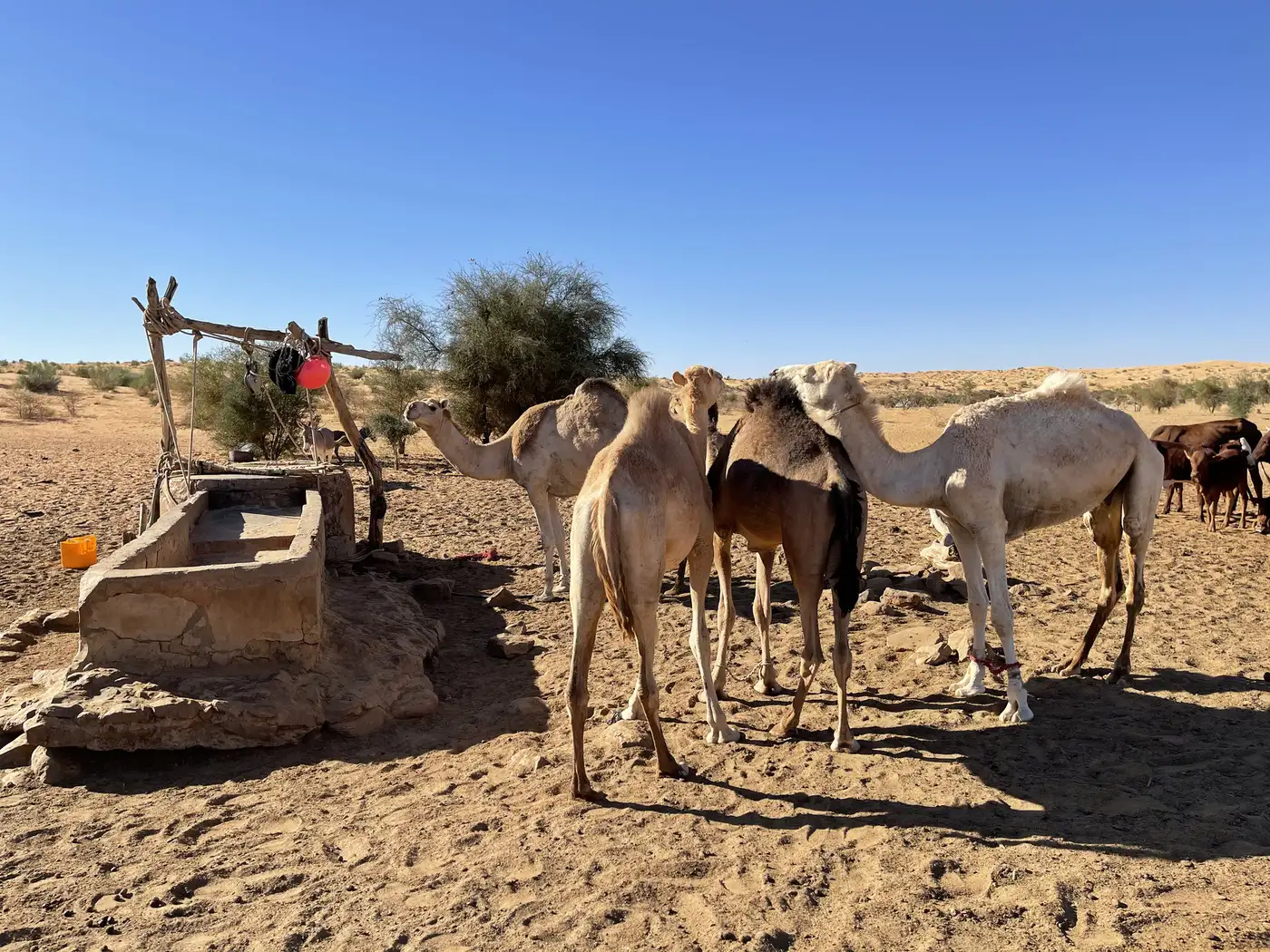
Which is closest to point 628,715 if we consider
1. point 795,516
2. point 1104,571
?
point 795,516

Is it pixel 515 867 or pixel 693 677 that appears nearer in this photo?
pixel 515 867

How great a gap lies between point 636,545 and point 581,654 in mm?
662

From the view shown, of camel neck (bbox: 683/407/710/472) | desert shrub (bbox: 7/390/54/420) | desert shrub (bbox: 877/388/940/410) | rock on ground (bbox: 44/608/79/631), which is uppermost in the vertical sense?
desert shrub (bbox: 877/388/940/410)

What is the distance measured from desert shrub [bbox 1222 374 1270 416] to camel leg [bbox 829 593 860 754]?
35.0 metres

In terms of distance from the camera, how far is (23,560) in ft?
32.4

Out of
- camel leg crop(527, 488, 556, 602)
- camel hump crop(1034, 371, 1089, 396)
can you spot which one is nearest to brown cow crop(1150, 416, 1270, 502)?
camel hump crop(1034, 371, 1089, 396)

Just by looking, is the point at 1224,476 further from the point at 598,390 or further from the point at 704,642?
the point at 704,642

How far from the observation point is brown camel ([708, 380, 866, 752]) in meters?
→ 4.84

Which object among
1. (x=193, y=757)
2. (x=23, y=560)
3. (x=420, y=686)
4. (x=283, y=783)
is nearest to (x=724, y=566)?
(x=420, y=686)

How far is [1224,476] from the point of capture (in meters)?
12.7

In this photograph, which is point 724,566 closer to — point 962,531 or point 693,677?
point 693,677

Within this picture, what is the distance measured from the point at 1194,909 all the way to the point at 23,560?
11.7m

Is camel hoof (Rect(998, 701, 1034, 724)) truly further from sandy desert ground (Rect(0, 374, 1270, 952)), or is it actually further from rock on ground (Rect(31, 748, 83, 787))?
rock on ground (Rect(31, 748, 83, 787))

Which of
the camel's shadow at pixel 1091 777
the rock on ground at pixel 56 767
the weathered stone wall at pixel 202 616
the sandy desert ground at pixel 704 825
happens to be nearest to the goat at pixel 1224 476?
the sandy desert ground at pixel 704 825
